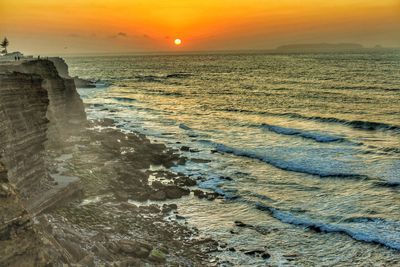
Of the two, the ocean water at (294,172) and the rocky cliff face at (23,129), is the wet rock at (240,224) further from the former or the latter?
the rocky cliff face at (23,129)

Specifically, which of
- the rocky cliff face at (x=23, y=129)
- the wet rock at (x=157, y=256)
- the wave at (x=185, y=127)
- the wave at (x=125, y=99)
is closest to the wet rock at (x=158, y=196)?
the rocky cliff face at (x=23, y=129)

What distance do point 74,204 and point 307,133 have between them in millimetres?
27402

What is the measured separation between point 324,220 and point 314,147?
15.6 metres

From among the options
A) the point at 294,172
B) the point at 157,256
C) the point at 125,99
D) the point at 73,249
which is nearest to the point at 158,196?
the point at 157,256

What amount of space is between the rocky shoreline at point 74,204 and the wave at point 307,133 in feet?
54.3

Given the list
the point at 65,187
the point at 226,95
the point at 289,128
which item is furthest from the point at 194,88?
the point at 65,187

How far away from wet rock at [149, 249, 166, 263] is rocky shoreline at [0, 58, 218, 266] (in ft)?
0.15

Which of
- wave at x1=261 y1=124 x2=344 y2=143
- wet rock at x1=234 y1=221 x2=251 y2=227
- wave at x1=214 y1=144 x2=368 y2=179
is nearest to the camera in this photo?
wet rock at x1=234 y1=221 x2=251 y2=227

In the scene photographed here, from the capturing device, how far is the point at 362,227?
2100 centimetres

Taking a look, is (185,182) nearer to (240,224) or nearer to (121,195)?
(121,195)

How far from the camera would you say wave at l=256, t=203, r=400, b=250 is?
64.4ft

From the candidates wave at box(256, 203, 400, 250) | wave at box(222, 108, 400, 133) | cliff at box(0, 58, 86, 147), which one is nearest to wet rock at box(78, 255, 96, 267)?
wave at box(256, 203, 400, 250)

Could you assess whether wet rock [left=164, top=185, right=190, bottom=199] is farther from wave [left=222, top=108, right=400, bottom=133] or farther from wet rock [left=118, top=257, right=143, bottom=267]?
wave [left=222, top=108, right=400, bottom=133]

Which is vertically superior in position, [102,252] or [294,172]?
[102,252]
